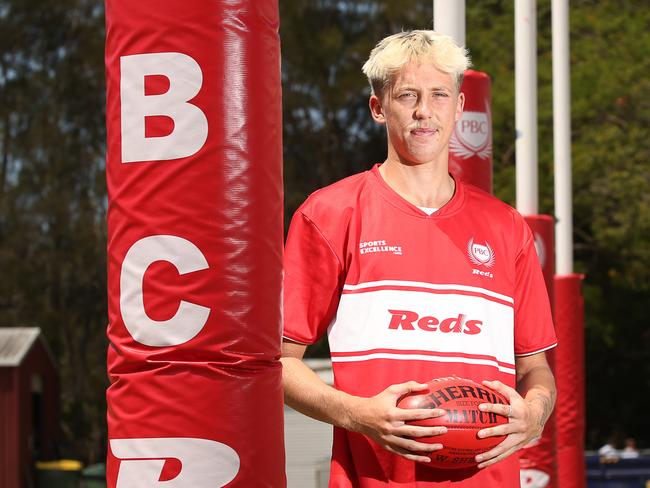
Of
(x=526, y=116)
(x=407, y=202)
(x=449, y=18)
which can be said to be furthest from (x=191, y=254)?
(x=526, y=116)

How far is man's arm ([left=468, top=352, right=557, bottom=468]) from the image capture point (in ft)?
Result: 12.3

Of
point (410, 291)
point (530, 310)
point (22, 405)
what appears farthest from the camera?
point (22, 405)

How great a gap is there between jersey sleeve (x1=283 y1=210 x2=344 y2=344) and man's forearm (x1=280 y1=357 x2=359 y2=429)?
0.09 m

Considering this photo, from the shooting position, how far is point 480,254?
3982 mm

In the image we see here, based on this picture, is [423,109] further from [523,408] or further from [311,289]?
[523,408]

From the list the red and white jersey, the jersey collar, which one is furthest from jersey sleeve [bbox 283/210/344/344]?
the jersey collar

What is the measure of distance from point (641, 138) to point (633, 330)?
6.66 meters

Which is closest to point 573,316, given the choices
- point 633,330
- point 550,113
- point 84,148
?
point 550,113

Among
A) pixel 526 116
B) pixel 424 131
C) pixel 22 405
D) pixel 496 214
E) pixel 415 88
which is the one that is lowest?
pixel 22 405

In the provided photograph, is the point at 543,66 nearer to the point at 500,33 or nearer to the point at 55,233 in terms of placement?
the point at 500,33

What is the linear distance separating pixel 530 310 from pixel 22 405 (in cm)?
2108

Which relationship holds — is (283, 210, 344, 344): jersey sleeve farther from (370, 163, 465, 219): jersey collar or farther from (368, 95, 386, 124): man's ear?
(368, 95, 386, 124): man's ear

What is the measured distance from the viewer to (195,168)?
349 cm

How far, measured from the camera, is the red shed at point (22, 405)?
2375 centimetres
